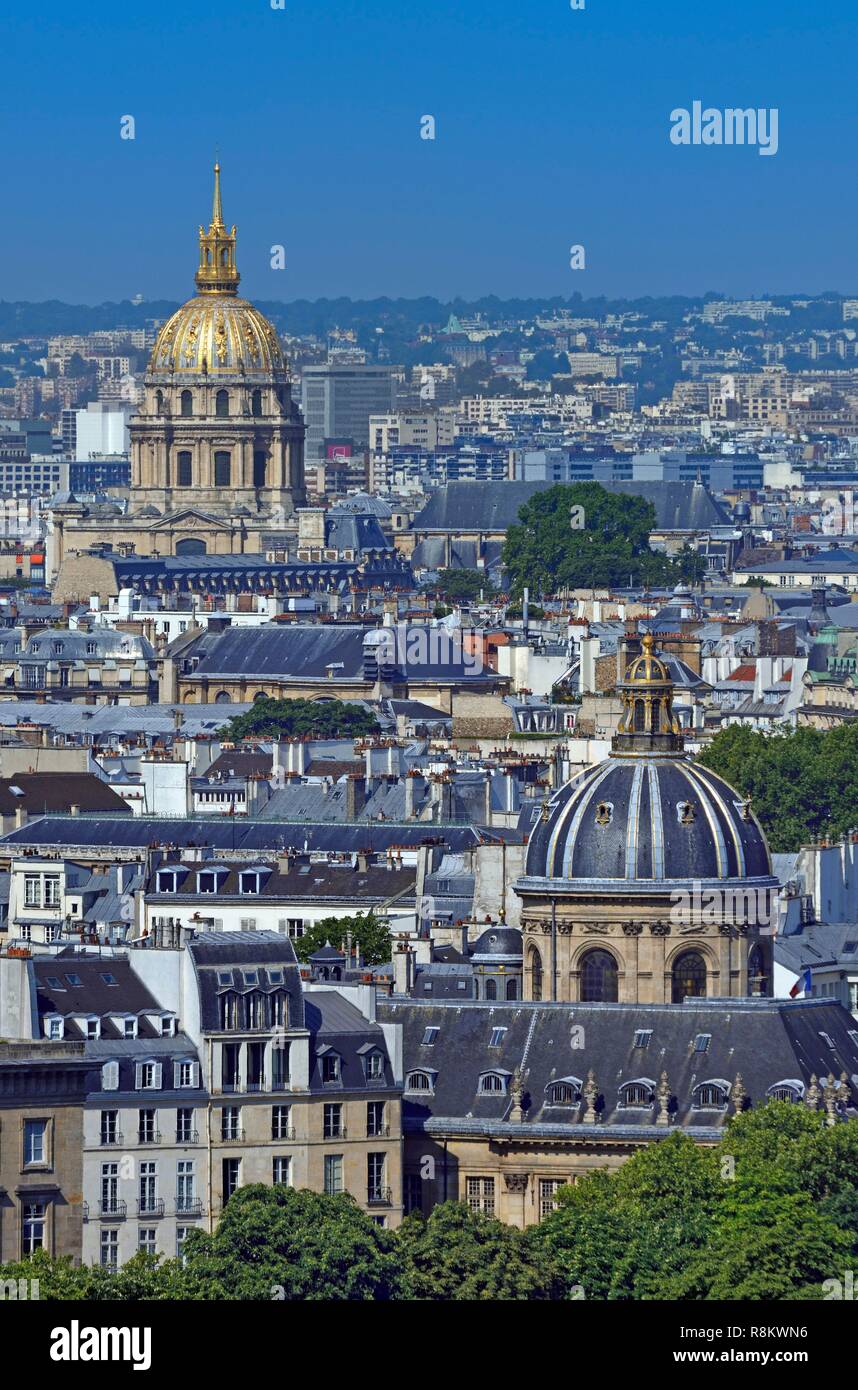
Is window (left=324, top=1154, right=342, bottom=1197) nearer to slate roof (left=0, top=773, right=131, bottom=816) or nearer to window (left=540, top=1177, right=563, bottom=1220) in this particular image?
window (left=540, top=1177, right=563, bottom=1220)

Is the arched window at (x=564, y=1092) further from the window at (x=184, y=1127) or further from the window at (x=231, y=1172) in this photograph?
the window at (x=184, y=1127)

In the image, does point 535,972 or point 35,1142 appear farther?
point 535,972

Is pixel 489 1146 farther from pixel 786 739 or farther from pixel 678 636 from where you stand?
pixel 678 636

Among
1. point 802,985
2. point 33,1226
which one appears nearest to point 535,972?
point 802,985

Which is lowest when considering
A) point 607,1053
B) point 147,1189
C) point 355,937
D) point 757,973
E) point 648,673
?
point 147,1189

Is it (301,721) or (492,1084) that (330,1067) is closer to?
(492,1084)

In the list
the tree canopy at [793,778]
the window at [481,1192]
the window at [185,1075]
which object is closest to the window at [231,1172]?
the window at [185,1075]
